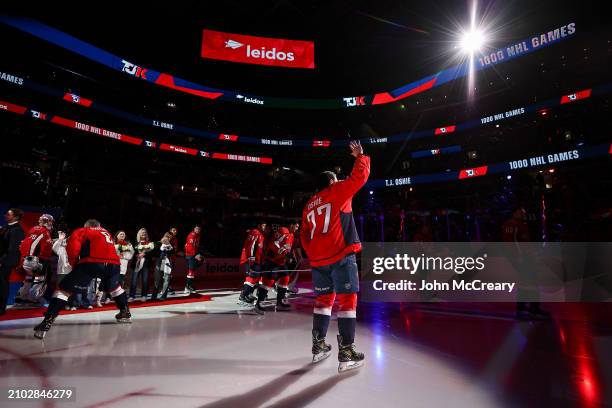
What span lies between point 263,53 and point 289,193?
1006 centimetres

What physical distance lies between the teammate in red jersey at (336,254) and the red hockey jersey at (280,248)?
3.19 metres

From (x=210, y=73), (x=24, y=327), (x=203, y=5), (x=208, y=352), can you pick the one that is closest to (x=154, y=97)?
(x=210, y=73)

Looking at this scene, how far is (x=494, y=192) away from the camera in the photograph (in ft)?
57.0

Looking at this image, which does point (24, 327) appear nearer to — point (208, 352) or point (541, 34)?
point (208, 352)

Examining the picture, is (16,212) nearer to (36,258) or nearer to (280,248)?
(36,258)

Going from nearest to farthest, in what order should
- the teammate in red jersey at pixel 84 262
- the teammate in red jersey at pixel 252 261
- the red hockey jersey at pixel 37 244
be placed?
the teammate in red jersey at pixel 84 262
the red hockey jersey at pixel 37 244
the teammate in red jersey at pixel 252 261

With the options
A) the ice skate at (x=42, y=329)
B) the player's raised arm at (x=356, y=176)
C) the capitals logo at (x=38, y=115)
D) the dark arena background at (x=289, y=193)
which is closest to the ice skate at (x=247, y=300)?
the dark arena background at (x=289, y=193)

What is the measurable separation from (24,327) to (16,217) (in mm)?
A: 2088

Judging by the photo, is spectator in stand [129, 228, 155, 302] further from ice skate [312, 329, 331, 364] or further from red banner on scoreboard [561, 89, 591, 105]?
red banner on scoreboard [561, 89, 591, 105]

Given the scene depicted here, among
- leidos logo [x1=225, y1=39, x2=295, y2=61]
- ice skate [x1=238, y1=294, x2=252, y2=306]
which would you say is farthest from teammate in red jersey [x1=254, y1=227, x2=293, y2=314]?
leidos logo [x1=225, y1=39, x2=295, y2=61]

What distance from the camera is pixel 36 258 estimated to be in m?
6.03

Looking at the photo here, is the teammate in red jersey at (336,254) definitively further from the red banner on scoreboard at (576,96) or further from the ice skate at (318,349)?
the red banner on scoreboard at (576,96)

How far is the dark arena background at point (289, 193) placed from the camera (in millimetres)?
2844

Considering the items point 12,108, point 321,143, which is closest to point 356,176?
point 12,108
